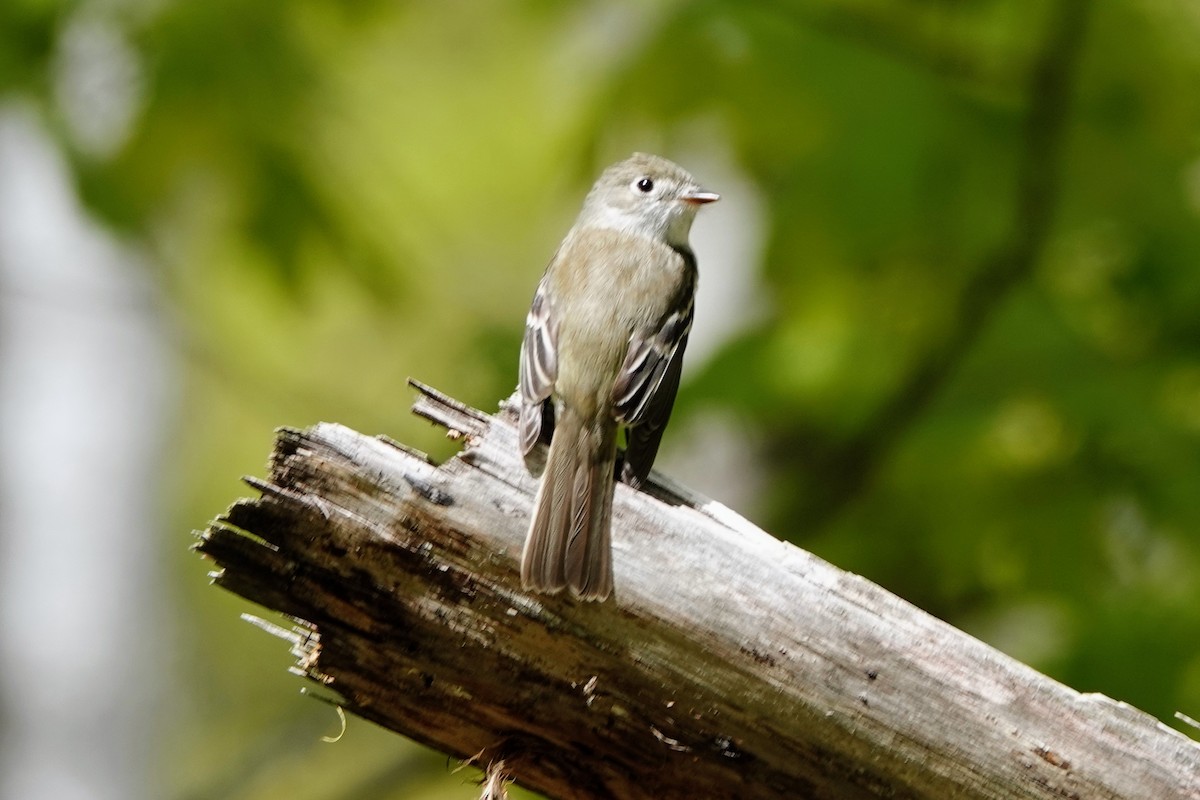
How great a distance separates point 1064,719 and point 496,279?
35.6ft

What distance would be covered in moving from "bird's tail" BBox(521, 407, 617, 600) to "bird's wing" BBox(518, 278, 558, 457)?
2.4 inches

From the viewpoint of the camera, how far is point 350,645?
275 cm

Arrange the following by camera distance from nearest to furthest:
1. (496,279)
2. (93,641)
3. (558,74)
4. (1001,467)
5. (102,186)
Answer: (1001,467), (102,186), (558,74), (93,641), (496,279)

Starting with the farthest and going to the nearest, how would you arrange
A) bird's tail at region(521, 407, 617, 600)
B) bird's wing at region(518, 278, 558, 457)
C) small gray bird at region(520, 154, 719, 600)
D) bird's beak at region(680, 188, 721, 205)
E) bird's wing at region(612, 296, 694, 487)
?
bird's beak at region(680, 188, 721, 205), bird's wing at region(612, 296, 694, 487), bird's wing at region(518, 278, 558, 457), small gray bird at region(520, 154, 719, 600), bird's tail at region(521, 407, 617, 600)

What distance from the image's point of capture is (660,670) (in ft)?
9.09

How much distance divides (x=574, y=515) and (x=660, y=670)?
374 millimetres

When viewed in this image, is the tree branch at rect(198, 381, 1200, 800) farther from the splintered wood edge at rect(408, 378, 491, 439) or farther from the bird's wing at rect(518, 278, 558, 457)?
the bird's wing at rect(518, 278, 558, 457)

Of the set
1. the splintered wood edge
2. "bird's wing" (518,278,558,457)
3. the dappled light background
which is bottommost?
the splintered wood edge

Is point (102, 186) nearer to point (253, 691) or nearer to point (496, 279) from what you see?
point (496, 279)

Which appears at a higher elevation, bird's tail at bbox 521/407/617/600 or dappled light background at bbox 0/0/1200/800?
dappled light background at bbox 0/0/1200/800

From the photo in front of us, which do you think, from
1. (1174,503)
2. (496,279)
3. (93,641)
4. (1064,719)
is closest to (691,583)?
(1064,719)

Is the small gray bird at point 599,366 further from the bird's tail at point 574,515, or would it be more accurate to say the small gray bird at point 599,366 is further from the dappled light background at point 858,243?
the dappled light background at point 858,243

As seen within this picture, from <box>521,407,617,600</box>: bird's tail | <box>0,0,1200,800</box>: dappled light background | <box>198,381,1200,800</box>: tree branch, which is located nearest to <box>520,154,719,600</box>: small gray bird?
<box>521,407,617,600</box>: bird's tail

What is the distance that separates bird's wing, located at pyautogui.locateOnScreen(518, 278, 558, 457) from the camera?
3.28m
